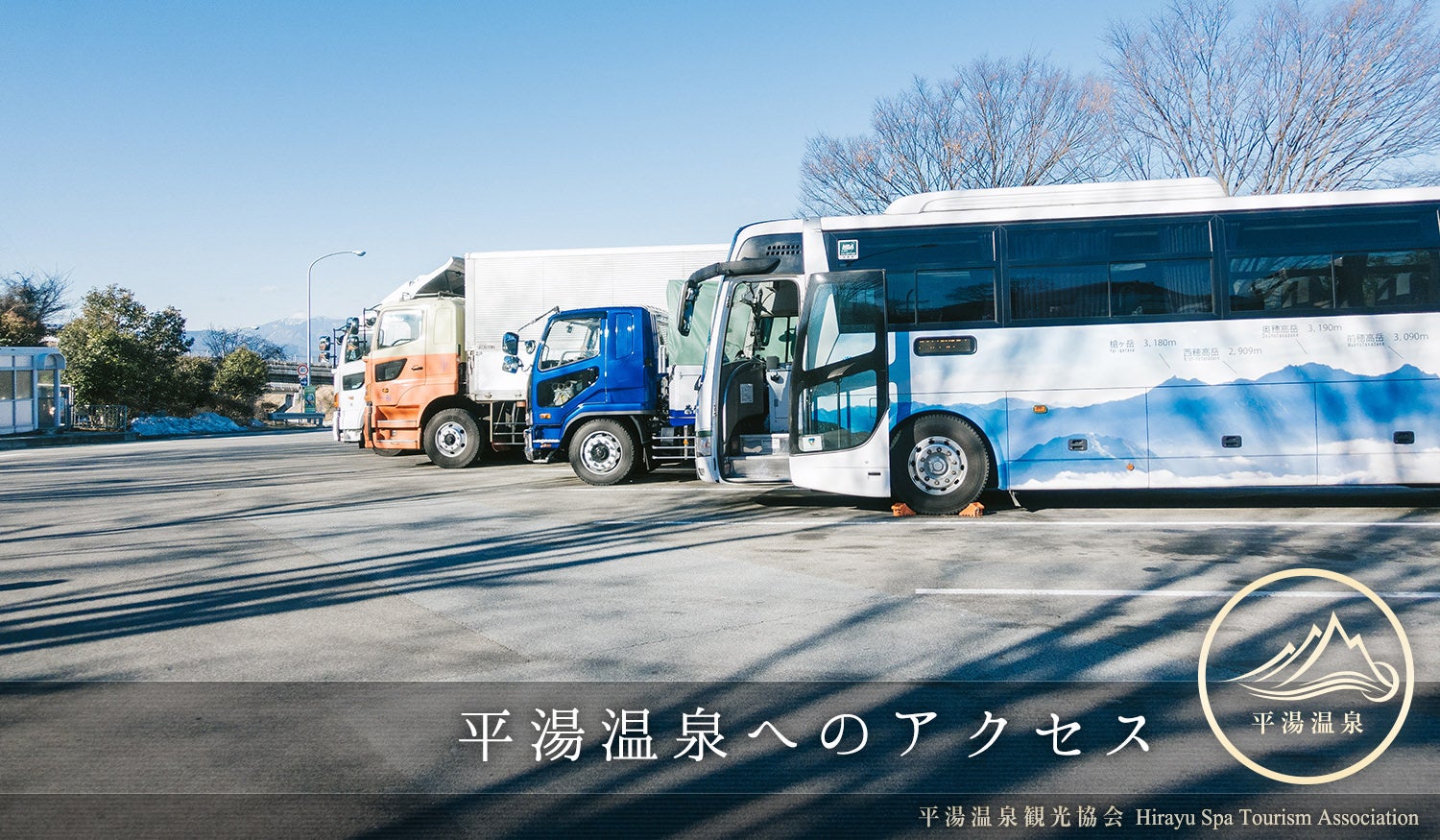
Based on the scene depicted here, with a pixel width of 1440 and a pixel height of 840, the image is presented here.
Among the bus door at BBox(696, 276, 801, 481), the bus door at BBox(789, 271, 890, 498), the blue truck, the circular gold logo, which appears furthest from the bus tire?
the blue truck

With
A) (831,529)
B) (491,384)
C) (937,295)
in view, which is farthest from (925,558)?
(491,384)

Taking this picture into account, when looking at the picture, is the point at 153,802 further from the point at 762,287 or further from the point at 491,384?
the point at 491,384

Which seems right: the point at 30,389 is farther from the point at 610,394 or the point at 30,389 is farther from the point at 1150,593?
the point at 1150,593

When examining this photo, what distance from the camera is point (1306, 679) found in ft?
14.1

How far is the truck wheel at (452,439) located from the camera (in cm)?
1681

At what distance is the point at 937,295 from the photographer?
9.82 meters

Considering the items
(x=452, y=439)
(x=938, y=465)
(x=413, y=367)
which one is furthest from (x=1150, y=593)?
(x=413, y=367)

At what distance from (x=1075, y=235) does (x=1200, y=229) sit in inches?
48.2

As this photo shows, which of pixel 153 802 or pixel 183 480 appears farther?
pixel 183 480

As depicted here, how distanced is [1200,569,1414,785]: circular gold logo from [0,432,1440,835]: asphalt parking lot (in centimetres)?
11

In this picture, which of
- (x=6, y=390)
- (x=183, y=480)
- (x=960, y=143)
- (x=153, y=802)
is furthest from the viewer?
(x=6, y=390)

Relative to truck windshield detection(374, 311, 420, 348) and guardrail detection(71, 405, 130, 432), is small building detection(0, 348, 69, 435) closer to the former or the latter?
guardrail detection(71, 405, 130, 432)

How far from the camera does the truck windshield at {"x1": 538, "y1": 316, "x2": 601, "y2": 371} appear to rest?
13.9 meters

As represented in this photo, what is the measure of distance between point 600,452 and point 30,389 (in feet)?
90.6
